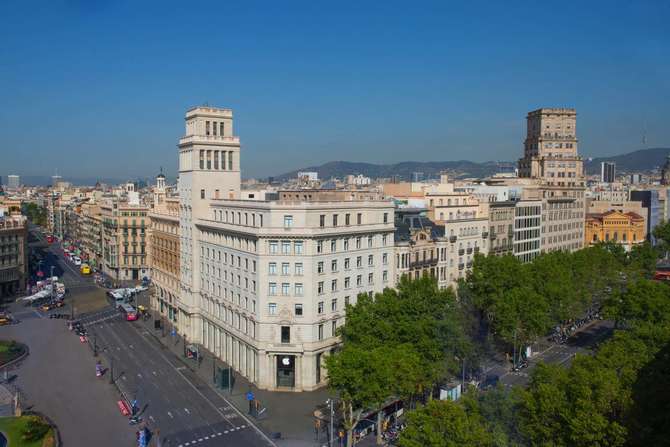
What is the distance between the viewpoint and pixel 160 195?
5428 inches

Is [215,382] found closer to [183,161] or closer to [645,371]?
[183,161]

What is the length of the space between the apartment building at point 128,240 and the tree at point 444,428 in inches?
4989

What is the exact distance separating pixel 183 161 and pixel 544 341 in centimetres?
6383

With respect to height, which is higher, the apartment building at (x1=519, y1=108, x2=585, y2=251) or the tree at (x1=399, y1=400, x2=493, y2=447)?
the apartment building at (x1=519, y1=108, x2=585, y2=251)

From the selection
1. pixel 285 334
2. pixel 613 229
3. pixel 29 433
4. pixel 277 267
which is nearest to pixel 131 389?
pixel 29 433

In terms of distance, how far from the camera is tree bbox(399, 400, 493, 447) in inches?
1644

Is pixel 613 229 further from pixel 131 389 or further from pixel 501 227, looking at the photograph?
pixel 131 389

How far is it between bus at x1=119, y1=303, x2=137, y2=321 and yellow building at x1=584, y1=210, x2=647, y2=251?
12650cm

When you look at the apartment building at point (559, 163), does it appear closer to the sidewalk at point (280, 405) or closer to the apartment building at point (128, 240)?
the sidewalk at point (280, 405)

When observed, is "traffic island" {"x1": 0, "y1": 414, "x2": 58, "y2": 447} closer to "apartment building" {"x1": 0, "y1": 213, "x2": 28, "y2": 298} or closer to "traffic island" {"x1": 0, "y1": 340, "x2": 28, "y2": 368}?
"traffic island" {"x1": 0, "y1": 340, "x2": 28, "y2": 368}

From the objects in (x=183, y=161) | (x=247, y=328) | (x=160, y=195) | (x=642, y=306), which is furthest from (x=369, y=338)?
(x=160, y=195)

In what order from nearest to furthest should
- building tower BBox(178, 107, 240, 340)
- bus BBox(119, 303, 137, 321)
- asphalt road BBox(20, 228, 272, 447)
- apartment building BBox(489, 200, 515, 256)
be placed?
asphalt road BBox(20, 228, 272, 447), building tower BBox(178, 107, 240, 340), apartment building BBox(489, 200, 515, 256), bus BBox(119, 303, 137, 321)

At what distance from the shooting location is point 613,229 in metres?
178

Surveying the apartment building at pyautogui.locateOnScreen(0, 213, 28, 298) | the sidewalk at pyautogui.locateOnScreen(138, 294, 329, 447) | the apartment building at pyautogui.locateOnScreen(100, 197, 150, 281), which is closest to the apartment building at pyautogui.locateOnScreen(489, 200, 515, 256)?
the sidewalk at pyautogui.locateOnScreen(138, 294, 329, 447)
